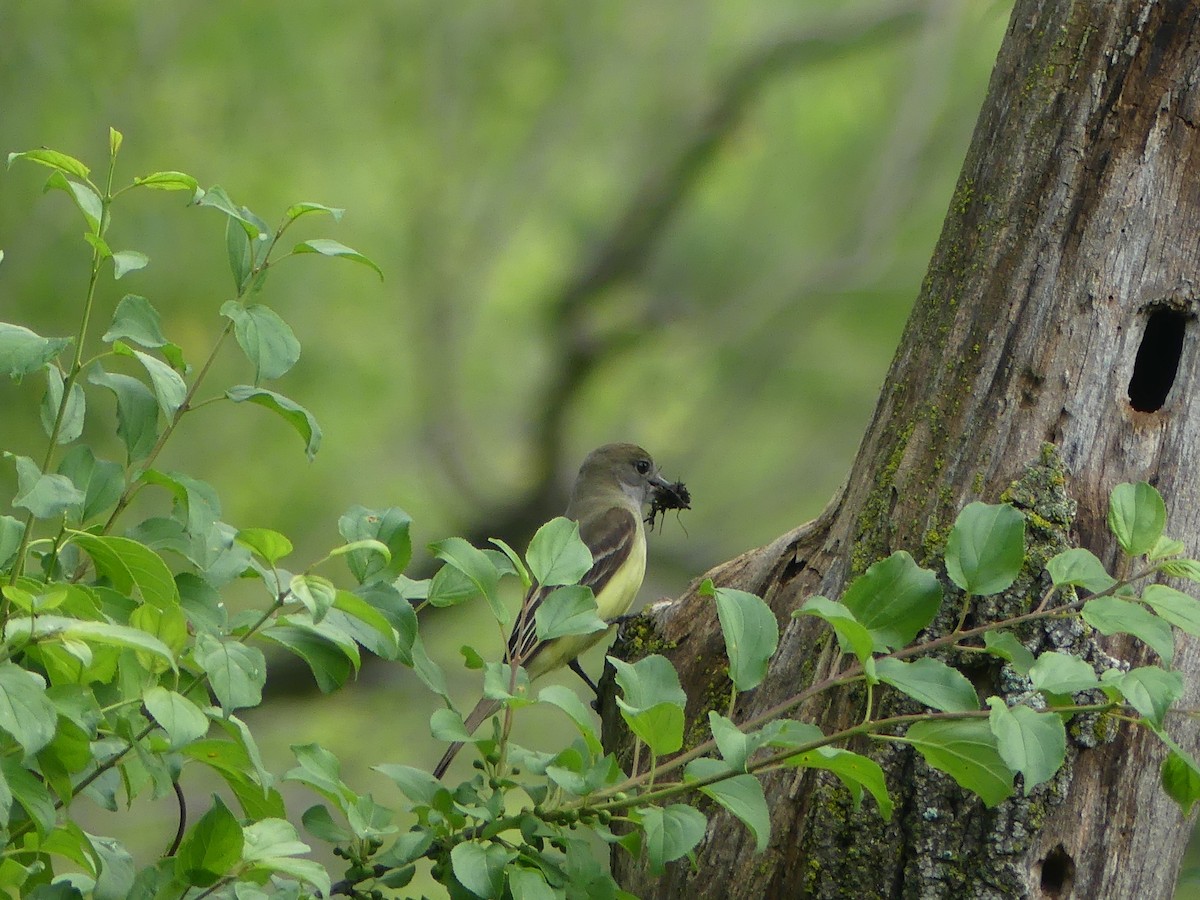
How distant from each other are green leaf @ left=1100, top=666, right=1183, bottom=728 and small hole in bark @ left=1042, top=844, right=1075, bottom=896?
120 centimetres

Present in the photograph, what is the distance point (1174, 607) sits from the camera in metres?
2.25

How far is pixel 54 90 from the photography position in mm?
10023

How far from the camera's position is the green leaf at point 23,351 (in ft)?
Result: 6.40

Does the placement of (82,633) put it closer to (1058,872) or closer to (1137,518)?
(1137,518)

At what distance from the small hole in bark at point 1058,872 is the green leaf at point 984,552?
114cm

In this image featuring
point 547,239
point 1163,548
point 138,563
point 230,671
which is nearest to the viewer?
point 230,671

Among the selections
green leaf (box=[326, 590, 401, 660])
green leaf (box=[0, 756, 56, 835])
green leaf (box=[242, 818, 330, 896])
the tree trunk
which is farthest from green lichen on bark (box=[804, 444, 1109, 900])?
green leaf (box=[0, 756, 56, 835])

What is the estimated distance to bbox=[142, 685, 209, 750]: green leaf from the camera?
5.81 ft

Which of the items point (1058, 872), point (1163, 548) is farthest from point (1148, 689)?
point (1058, 872)

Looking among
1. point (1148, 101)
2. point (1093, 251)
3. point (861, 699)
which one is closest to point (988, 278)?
point (1093, 251)

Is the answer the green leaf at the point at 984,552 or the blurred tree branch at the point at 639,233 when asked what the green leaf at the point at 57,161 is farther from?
the blurred tree branch at the point at 639,233

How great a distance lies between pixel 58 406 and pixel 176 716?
593mm

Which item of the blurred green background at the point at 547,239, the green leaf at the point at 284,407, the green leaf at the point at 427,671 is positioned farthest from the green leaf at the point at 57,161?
the blurred green background at the point at 547,239

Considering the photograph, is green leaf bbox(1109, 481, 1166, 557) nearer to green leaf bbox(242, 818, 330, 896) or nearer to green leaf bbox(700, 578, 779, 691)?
green leaf bbox(700, 578, 779, 691)
